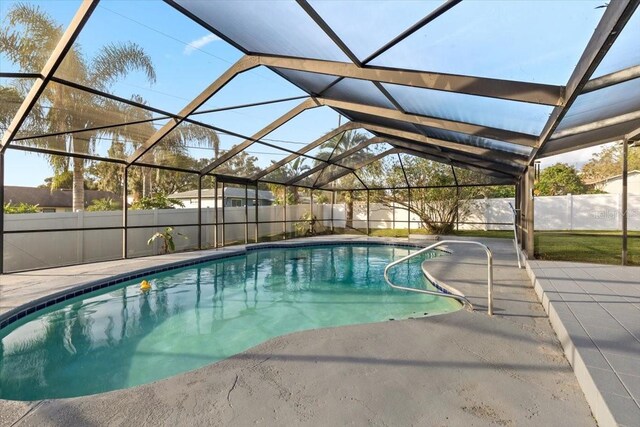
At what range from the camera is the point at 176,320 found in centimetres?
501

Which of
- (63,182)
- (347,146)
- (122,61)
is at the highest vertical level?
(122,61)

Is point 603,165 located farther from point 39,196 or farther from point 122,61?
point 39,196

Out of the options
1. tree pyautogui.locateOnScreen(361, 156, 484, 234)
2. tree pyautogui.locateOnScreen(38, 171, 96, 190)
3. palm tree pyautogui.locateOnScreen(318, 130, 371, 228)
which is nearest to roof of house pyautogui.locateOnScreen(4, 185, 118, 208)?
tree pyautogui.locateOnScreen(38, 171, 96, 190)

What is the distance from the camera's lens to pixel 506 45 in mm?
3227

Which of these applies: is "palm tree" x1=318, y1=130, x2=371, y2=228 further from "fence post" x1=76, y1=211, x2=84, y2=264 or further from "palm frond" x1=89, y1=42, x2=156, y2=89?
"fence post" x1=76, y1=211, x2=84, y2=264

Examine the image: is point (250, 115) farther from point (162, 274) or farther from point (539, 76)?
point (539, 76)

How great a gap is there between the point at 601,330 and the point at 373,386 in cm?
224

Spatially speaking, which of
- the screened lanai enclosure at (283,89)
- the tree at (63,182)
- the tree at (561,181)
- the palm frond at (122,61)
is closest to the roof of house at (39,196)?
the tree at (63,182)

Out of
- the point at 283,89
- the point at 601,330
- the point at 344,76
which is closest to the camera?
the point at 601,330

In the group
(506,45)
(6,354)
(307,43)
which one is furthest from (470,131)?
(6,354)

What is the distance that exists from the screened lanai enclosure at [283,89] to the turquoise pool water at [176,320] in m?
2.81

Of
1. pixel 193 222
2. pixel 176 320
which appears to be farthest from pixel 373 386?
pixel 193 222

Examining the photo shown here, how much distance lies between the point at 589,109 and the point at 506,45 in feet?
6.37

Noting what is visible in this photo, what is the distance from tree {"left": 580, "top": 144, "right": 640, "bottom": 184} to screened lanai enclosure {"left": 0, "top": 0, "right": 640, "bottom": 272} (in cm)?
2113
